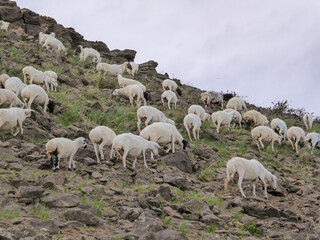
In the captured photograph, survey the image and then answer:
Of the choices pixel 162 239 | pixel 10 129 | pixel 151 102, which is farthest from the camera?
pixel 151 102

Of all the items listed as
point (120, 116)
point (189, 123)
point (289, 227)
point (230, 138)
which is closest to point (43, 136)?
point (120, 116)

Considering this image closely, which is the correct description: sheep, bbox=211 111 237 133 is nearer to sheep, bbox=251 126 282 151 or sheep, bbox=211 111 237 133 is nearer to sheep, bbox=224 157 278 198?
sheep, bbox=251 126 282 151

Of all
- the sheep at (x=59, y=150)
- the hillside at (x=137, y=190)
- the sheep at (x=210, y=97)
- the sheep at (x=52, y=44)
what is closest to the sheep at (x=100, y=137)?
the hillside at (x=137, y=190)

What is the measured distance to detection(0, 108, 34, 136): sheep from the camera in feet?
39.3

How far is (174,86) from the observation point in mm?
26828

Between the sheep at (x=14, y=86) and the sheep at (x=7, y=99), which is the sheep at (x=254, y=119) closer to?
the sheep at (x=14, y=86)

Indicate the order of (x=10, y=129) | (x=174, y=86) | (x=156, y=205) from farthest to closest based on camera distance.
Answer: (x=174, y=86) < (x=10, y=129) < (x=156, y=205)

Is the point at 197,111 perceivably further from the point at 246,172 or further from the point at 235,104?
the point at 246,172

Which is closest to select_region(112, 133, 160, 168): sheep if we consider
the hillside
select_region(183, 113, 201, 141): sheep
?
the hillside

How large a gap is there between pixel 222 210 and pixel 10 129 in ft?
22.8

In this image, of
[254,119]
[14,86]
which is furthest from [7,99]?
[254,119]

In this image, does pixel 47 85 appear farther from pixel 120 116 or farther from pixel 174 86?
pixel 174 86

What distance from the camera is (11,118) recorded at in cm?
1213

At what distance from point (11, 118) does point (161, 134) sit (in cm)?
497
